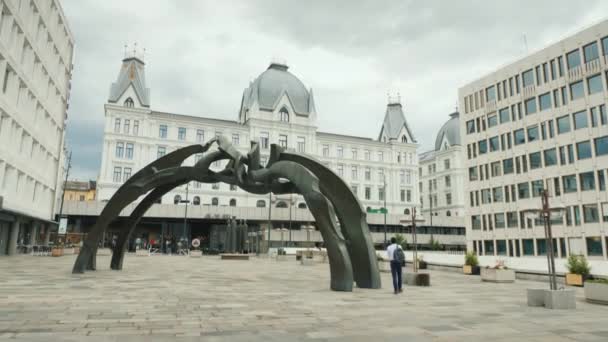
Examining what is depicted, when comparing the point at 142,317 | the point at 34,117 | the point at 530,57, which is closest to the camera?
the point at 142,317

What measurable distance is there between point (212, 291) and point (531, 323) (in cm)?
808

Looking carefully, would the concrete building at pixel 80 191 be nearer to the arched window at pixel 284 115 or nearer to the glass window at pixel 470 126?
the arched window at pixel 284 115

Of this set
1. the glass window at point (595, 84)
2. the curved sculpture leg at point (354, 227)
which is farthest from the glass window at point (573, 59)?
the curved sculpture leg at point (354, 227)

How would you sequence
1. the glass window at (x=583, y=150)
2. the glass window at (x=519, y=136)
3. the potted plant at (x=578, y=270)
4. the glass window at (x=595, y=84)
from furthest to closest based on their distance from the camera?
the glass window at (x=519, y=136) < the glass window at (x=583, y=150) < the glass window at (x=595, y=84) < the potted plant at (x=578, y=270)

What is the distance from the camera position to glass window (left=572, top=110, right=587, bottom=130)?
3995 cm

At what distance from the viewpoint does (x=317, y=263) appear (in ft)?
100

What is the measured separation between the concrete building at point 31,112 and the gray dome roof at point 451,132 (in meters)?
74.1

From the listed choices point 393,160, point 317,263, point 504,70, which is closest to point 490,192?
point 504,70

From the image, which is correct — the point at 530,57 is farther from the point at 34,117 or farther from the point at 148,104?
the point at 148,104

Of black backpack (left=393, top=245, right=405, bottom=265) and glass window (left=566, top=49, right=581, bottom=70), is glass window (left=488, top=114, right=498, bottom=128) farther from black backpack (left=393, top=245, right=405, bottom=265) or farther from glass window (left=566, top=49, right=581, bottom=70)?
black backpack (left=393, top=245, right=405, bottom=265)

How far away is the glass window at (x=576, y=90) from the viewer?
40281 mm

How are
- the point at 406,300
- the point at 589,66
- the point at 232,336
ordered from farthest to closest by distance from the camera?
the point at 589,66 → the point at 406,300 → the point at 232,336

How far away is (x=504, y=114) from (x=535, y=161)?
6.87 m

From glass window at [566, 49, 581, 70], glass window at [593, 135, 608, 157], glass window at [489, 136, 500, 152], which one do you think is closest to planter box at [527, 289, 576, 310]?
glass window at [593, 135, 608, 157]
